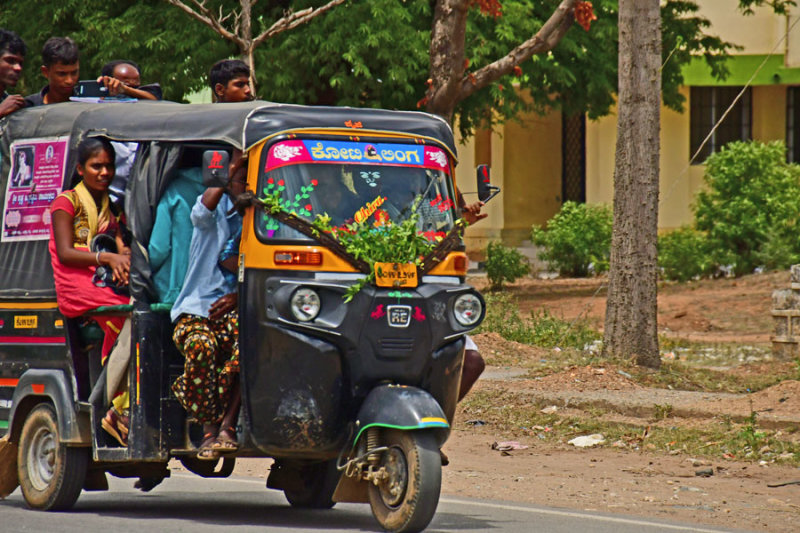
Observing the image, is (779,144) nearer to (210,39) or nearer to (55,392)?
(210,39)

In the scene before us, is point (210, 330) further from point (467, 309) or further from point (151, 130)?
point (467, 309)

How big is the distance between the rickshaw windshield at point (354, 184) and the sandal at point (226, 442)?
1.04 meters

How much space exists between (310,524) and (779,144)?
19630 millimetres

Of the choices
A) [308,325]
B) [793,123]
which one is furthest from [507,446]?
[793,123]

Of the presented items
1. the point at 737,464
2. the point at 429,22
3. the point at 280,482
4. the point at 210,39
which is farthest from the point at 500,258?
the point at 280,482

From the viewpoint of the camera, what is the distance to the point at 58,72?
9.55 metres

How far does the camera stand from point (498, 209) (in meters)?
31.9

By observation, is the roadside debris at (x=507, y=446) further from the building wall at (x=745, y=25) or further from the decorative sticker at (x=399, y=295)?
the building wall at (x=745, y=25)

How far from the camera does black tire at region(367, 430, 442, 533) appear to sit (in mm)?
7117

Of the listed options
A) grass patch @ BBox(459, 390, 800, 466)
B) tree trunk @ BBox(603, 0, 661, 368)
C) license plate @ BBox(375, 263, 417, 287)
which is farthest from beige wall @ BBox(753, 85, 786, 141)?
license plate @ BBox(375, 263, 417, 287)

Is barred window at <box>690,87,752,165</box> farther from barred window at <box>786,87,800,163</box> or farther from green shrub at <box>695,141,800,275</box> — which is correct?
green shrub at <box>695,141,800,275</box>

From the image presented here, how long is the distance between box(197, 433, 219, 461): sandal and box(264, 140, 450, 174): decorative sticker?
1.43 metres

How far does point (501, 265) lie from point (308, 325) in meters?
18.4

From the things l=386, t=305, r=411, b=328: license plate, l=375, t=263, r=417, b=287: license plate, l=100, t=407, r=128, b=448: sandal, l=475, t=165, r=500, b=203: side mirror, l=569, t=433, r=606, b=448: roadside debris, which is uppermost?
l=475, t=165, r=500, b=203: side mirror
